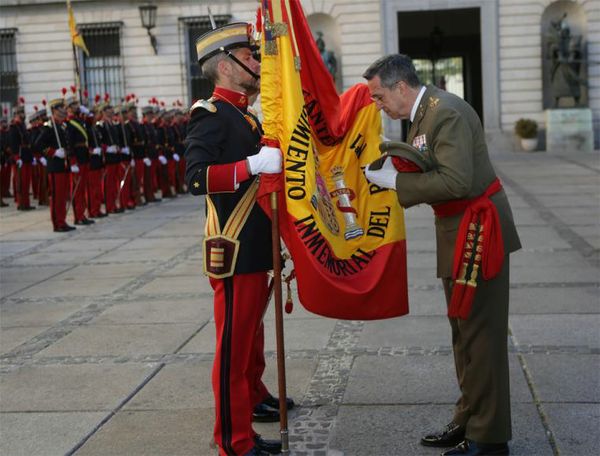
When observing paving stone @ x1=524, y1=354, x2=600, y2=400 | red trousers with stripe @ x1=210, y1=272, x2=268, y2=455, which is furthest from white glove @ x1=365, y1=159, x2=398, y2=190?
paving stone @ x1=524, y1=354, x2=600, y2=400

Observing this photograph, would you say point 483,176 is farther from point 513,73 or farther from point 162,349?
point 513,73

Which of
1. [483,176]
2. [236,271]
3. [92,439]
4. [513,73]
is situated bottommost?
[92,439]

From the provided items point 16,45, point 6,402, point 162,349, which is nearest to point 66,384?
point 6,402

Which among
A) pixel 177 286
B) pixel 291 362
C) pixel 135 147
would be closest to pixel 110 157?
pixel 135 147

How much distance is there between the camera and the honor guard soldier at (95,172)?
16.2 m

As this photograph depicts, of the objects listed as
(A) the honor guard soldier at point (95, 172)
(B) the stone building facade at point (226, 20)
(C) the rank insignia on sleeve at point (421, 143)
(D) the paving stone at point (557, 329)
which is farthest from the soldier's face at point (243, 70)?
(B) the stone building facade at point (226, 20)

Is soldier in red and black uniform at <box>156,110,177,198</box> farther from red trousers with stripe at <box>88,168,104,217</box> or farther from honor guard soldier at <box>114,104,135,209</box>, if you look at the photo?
red trousers with stripe at <box>88,168,104,217</box>

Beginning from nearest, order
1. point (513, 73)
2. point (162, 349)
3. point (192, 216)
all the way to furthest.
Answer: point (162, 349)
point (192, 216)
point (513, 73)

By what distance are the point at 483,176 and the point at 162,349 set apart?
3150 millimetres

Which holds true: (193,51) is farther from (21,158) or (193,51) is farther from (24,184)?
(24,184)

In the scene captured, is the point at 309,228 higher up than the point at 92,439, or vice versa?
the point at 309,228

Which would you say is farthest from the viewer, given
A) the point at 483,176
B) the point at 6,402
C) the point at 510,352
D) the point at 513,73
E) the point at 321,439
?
the point at 513,73

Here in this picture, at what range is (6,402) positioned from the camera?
5.53m

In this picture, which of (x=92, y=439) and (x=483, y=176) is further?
(x=92, y=439)
